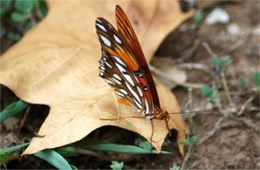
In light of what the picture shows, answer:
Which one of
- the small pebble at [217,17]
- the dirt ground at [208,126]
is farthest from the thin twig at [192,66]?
the small pebble at [217,17]

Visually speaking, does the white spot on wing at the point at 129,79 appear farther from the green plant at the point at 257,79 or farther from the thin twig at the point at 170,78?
the green plant at the point at 257,79

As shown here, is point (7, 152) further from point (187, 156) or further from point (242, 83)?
point (242, 83)

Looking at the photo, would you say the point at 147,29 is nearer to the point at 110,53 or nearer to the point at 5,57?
the point at 110,53

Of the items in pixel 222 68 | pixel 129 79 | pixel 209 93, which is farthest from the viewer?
pixel 222 68

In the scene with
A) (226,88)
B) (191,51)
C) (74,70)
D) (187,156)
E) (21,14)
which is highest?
(21,14)

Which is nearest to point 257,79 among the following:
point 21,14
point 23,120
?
point 23,120

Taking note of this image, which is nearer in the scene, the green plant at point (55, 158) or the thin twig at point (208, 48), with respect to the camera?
the green plant at point (55, 158)

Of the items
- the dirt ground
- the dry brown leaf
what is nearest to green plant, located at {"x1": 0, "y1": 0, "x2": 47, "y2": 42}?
the dry brown leaf
